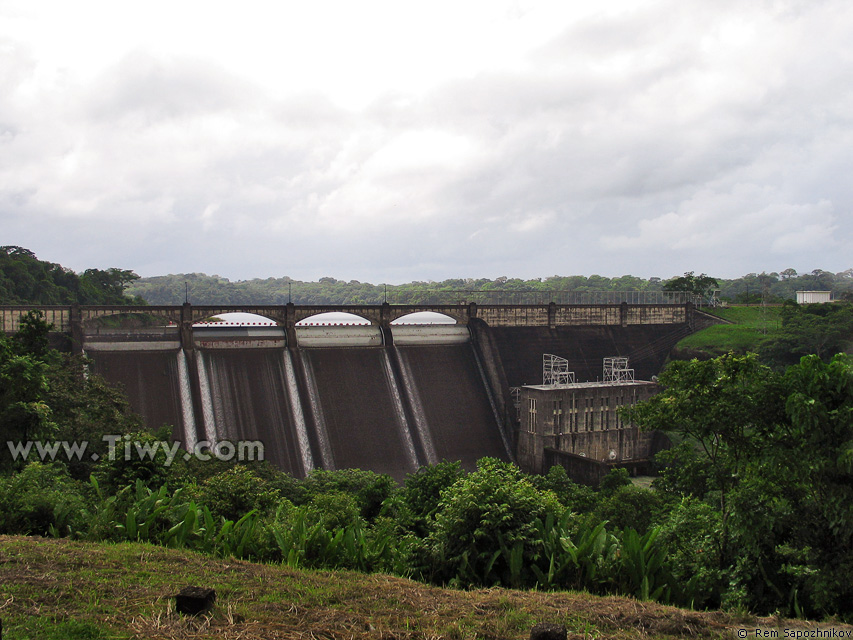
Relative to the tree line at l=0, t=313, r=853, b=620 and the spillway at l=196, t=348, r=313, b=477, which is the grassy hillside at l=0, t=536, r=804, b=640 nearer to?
the tree line at l=0, t=313, r=853, b=620

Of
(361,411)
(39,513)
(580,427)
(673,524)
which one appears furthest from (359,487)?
(580,427)

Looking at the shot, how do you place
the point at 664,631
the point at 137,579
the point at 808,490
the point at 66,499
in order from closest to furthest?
1. the point at 664,631
2. the point at 137,579
3. the point at 808,490
4. the point at 66,499

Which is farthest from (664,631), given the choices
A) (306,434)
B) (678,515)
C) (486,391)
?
(486,391)

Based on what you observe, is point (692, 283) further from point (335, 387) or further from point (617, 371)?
point (335, 387)

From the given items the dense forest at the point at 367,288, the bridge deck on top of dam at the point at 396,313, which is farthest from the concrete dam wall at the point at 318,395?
the dense forest at the point at 367,288

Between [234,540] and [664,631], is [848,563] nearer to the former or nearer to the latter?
[664,631]
